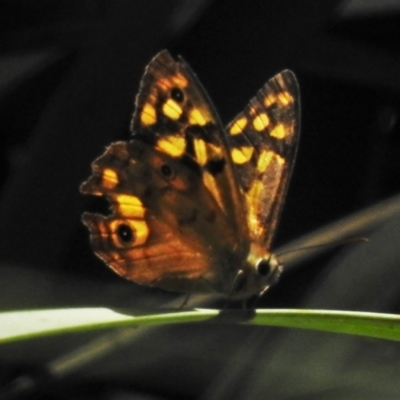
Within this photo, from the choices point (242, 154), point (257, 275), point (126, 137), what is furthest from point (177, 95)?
point (126, 137)

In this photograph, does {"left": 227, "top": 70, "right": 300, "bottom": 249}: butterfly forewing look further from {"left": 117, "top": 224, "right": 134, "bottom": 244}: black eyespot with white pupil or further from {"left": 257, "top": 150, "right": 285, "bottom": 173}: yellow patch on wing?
{"left": 117, "top": 224, "right": 134, "bottom": 244}: black eyespot with white pupil

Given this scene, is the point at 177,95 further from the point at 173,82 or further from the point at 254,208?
the point at 254,208

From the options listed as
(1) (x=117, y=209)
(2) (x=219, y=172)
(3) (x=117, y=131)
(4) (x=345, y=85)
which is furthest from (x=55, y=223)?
(4) (x=345, y=85)

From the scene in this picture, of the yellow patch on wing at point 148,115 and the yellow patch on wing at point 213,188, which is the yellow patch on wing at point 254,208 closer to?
the yellow patch on wing at point 213,188

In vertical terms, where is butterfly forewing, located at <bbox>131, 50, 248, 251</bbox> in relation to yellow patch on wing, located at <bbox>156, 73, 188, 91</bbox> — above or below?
below

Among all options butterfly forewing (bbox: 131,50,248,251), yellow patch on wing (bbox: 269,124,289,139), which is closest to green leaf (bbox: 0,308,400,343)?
butterfly forewing (bbox: 131,50,248,251)

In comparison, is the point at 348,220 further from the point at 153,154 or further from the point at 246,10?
the point at 153,154
